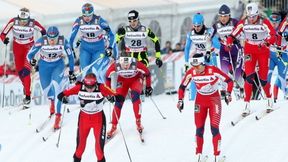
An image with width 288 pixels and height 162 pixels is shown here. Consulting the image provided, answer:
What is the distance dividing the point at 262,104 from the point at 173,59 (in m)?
5.59

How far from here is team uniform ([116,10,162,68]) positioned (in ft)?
46.7

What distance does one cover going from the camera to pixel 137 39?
47.0 feet

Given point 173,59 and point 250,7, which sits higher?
point 250,7

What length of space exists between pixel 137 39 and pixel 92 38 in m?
1.17

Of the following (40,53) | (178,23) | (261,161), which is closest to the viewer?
(261,161)

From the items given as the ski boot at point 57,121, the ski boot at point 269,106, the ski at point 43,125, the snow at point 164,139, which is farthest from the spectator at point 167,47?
the ski boot at point 269,106

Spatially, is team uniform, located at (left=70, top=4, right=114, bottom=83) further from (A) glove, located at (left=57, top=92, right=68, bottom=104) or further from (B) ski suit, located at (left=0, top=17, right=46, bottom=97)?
(A) glove, located at (left=57, top=92, right=68, bottom=104)

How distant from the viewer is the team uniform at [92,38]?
14.8 metres

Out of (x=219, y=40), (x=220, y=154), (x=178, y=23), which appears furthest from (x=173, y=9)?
(x=220, y=154)

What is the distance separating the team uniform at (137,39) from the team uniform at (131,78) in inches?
30.1

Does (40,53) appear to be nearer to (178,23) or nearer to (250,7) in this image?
(250,7)

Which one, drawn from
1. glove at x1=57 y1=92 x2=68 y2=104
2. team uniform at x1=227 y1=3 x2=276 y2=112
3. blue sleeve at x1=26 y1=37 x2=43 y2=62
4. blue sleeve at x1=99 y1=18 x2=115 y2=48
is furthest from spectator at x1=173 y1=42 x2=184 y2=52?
glove at x1=57 y1=92 x2=68 y2=104

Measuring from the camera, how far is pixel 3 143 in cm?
1506

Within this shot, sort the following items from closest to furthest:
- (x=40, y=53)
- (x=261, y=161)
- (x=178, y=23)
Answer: (x=261, y=161) → (x=40, y=53) → (x=178, y=23)
